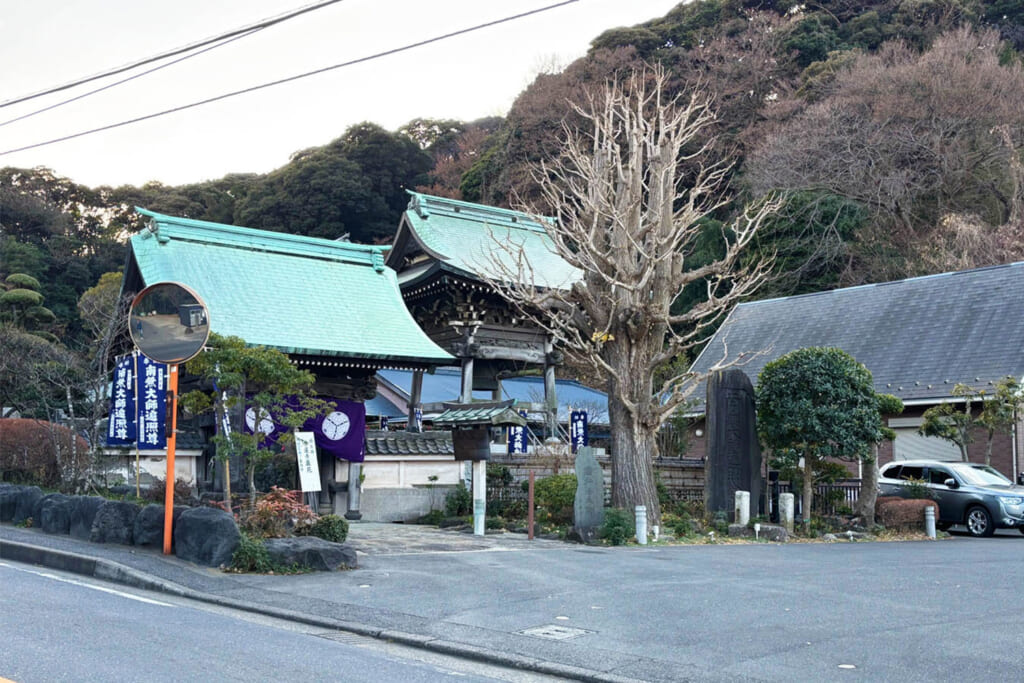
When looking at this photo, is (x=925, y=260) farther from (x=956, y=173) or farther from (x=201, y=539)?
(x=201, y=539)

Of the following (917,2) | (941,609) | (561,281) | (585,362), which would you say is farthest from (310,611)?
(917,2)

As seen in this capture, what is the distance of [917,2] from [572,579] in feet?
141

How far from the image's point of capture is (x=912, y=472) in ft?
69.1

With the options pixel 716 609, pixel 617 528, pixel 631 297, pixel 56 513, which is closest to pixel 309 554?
pixel 56 513

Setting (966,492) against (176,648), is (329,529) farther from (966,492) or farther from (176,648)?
(966,492)

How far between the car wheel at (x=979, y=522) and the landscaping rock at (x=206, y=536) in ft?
50.8

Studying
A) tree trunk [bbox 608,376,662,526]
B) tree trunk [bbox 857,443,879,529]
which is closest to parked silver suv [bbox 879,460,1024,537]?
tree trunk [bbox 857,443,879,529]

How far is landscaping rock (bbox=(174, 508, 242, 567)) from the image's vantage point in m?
10.9

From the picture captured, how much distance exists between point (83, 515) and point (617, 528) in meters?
8.42

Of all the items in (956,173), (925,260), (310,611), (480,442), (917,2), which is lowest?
(310,611)

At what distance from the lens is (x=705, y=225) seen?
127 feet

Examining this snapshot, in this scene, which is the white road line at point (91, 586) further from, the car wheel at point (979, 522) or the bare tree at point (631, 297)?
the car wheel at point (979, 522)


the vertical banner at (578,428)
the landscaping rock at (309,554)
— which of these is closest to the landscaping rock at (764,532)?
the vertical banner at (578,428)

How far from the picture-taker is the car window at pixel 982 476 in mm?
19405
